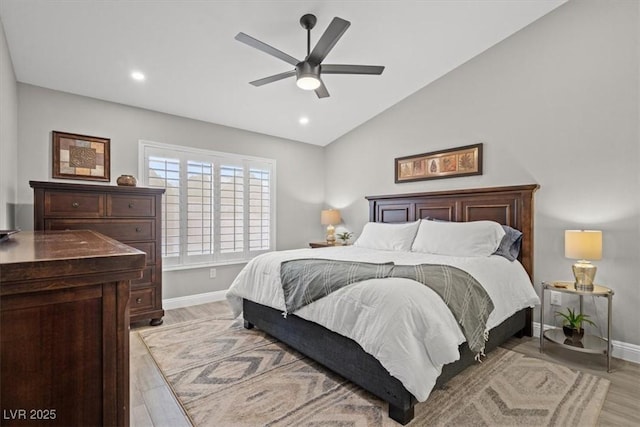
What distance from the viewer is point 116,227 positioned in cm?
318

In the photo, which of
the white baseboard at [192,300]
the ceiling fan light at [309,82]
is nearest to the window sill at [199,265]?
the white baseboard at [192,300]

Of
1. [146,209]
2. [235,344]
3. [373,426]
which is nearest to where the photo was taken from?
[373,426]

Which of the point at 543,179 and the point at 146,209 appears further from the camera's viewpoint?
the point at 146,209

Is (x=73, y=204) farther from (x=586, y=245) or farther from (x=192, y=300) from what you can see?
(x=586, y=245)

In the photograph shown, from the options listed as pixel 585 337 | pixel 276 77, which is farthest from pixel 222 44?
pixel 585 337

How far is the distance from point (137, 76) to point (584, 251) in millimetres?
4458

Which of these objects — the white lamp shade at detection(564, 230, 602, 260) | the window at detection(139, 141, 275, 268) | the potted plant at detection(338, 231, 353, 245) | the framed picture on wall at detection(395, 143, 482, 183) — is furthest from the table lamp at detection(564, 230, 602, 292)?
the window at detection(139, 141, 275, 268)

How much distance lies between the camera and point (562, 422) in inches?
71.1

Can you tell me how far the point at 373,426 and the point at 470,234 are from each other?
2.11 metres

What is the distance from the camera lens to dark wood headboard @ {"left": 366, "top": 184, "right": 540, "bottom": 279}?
317 centimetres

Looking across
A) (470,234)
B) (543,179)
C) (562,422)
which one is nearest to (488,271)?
(470,234)

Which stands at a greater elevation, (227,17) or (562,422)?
(227,17)

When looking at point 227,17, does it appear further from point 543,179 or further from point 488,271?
point 543,179

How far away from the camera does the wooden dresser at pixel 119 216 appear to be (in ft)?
9.38
